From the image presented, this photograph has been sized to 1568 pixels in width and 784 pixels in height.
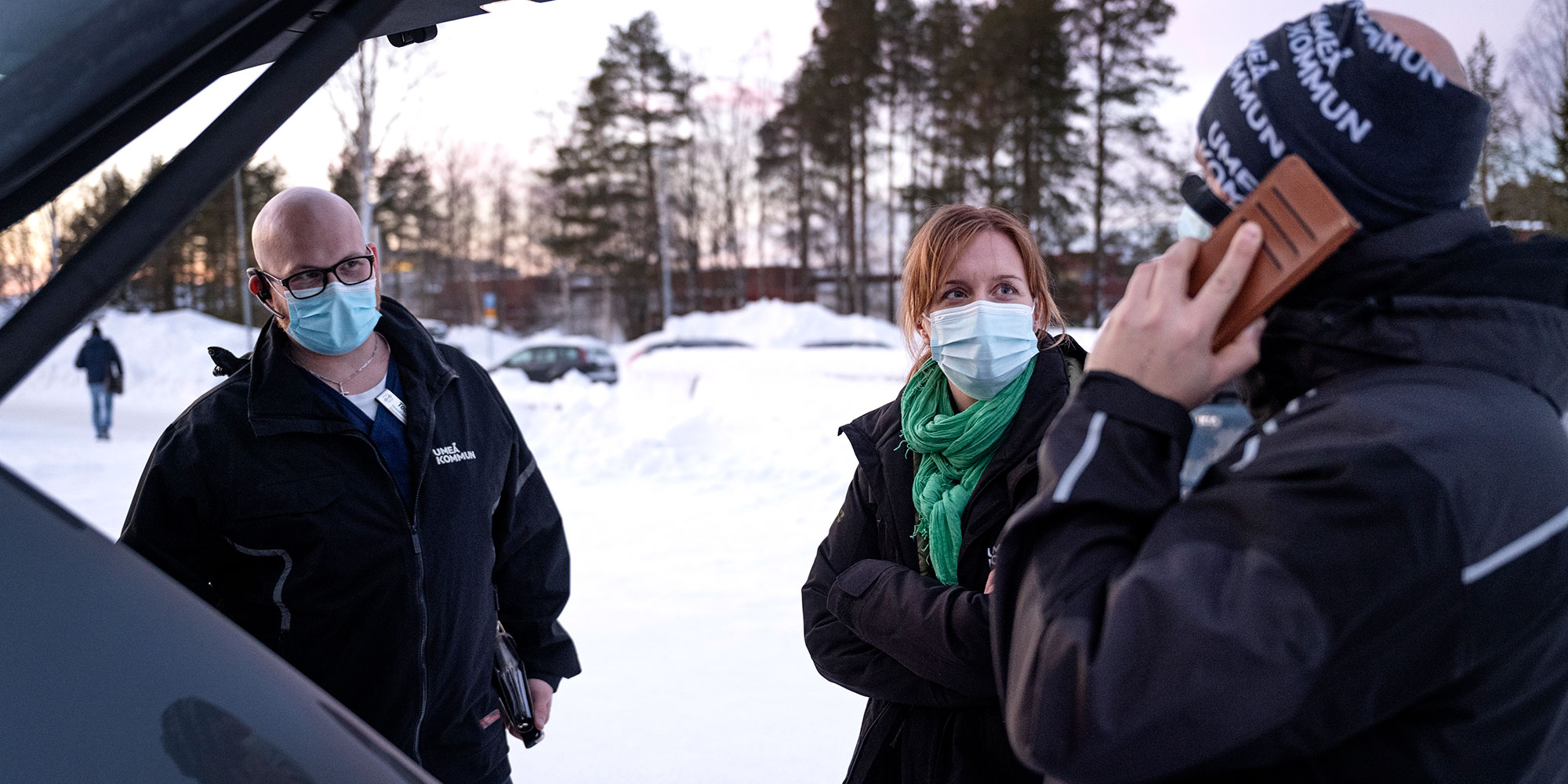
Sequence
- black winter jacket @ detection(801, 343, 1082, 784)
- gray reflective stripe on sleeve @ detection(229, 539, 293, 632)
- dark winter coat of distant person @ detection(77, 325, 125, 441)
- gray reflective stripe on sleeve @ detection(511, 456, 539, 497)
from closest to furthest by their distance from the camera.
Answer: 1. black winter jacket @ detection(801, 343, 1082, 784)
2. gray reflective stripe on sleeve @ detection(229, 539, 293, 632)
3. gray reflective stripe on sleeve @ detection(511, 456, 539, 497)
4. dark winter coat of distant person @ detection(77, 325, 125, 441)

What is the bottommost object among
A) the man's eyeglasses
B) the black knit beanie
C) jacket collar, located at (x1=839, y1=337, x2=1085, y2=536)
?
jacket collar, located at (x1=839, y1=337, x2=1085, y2=536)

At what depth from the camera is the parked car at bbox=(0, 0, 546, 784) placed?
0.79m

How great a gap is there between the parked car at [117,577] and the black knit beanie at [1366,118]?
1.05 m

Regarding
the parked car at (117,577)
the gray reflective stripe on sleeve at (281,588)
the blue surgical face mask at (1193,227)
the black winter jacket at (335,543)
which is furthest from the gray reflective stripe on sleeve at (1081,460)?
the gray reflective stripe on sleeve at (281,588)

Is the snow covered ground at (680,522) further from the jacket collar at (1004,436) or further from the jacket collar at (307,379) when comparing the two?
the jacket collar at (1004,436)

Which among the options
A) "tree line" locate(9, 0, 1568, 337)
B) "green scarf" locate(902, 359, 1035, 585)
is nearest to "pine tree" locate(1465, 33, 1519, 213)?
"tree line" locate(9, 0, 1568, 337)

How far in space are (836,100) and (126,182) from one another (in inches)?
1370

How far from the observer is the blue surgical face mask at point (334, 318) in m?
2.50

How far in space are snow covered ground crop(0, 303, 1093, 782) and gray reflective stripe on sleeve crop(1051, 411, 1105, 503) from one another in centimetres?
97

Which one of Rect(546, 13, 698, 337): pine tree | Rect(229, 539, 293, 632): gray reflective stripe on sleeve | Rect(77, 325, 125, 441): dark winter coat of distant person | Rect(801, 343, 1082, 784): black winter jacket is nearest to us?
Rect(801, 343, 1082, 784): black winter jacket

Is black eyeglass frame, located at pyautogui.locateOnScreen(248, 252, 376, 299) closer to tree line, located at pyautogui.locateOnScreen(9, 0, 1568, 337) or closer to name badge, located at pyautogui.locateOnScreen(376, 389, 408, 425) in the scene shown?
name badge, located at pyautogui.locateOnScreen(376, 389, 408, 425)

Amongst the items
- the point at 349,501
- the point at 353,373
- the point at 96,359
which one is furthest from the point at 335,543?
the point at 96,359

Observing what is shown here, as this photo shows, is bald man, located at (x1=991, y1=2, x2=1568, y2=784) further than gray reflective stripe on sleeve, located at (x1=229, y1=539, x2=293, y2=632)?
No

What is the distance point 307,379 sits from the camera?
8.07 ft
